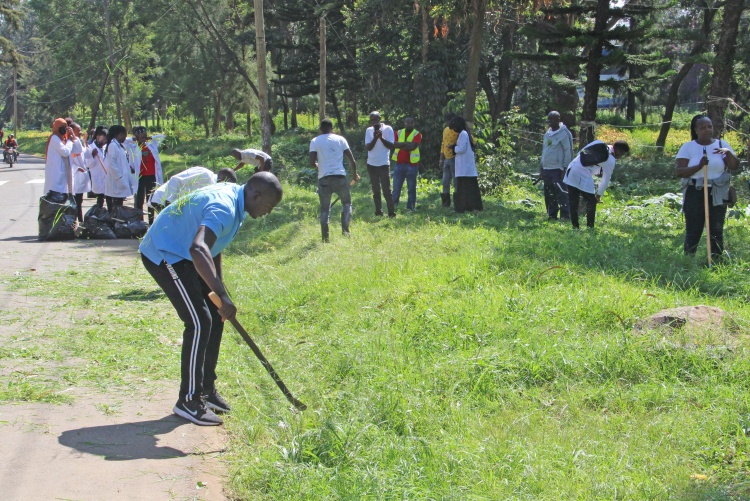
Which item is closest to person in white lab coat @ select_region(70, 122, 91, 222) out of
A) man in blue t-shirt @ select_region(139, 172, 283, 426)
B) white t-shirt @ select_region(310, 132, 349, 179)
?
white t-shirt @ select_region(310, 132, 349, 179)

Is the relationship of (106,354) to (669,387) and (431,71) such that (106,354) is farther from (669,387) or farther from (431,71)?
(431,71)

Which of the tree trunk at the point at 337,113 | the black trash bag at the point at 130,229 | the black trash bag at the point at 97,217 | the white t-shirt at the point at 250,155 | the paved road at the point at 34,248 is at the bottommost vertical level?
the paved road at the point at 34,248

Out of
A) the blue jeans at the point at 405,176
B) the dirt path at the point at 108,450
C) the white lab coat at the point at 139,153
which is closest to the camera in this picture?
the dirt path at the point at 108,450

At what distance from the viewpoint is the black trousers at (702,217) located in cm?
880

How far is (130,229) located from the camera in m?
13.1

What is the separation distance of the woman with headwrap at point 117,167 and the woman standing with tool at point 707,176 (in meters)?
9.34

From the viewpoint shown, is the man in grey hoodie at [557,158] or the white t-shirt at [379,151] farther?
the white t-shirt at [379,151]

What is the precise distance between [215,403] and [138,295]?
12.9 ft

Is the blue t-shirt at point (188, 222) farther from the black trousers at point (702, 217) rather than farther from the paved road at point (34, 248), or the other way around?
the black trousers at point (702, 217)

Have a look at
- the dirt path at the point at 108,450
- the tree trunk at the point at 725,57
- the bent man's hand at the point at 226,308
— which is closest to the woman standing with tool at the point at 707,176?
the bent man's hand at the point at 226,308

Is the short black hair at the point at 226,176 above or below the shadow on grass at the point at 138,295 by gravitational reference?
above

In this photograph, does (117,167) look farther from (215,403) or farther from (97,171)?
(215,403)

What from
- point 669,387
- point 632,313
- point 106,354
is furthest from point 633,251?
point 106,354

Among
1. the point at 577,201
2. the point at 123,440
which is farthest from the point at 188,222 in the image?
the point at 577,201
